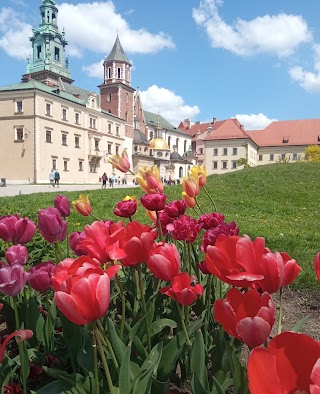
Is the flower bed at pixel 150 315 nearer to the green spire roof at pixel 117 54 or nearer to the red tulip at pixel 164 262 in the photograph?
the red tulip at pixel 164 262

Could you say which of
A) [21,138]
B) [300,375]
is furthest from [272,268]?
[21,138]

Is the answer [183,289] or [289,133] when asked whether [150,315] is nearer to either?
[183,289]

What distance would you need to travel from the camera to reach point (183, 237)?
5.15 feet

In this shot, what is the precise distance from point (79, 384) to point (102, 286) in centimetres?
47

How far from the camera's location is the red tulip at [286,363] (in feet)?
1.99

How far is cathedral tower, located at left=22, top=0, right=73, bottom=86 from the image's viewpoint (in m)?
61.8

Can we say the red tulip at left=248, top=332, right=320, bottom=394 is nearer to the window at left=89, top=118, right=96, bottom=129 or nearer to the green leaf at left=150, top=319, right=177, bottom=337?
the green leaf at left=150, top=319, right=177, bottom=337

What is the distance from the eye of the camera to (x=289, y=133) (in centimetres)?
6600

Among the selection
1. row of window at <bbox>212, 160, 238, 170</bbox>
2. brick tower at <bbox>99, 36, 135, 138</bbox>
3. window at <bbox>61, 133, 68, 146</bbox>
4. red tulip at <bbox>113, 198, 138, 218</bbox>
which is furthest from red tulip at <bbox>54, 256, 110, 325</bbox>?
row of window at <bbox>212, 160, 238, 170</bbox>

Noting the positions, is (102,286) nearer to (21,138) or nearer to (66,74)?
(21,138)

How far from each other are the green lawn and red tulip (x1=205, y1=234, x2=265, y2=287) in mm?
2830

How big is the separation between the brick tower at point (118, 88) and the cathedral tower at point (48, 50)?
8139 mm

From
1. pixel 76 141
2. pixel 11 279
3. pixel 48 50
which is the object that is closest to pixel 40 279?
pixel 11 279

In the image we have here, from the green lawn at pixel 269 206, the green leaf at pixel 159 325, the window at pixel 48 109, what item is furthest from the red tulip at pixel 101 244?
the window at pixel 48 109
